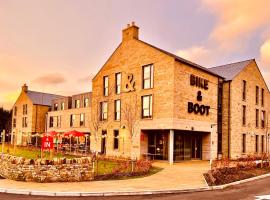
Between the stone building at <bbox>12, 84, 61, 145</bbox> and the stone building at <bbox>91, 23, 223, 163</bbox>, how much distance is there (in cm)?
3005

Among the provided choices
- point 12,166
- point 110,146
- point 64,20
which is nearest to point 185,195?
point 12,166

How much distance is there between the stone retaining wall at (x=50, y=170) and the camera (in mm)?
16672

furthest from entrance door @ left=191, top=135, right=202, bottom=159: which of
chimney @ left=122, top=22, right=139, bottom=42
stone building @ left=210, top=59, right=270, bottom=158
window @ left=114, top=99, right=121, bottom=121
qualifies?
chimney @ left=122, top=22, right=139, bottom=42

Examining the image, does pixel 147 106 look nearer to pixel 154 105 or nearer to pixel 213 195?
pixel 154 105

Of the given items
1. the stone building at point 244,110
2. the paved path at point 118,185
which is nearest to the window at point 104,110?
the stone building at point 244,110

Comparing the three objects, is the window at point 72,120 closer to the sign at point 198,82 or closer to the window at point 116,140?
the window at point 116,140

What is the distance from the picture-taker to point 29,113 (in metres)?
66.2

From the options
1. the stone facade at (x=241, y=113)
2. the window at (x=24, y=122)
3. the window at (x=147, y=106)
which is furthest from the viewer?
the window at (x=24, y=122)

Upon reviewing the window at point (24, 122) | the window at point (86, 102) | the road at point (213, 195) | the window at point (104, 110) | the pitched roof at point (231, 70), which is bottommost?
the road at point (213, 195)

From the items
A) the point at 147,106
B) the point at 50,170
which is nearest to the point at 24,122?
the point at 147,106

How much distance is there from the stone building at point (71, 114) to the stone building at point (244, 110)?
71.6 ft

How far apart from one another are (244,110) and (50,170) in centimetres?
2911

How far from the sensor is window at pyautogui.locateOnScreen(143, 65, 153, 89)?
3275cm

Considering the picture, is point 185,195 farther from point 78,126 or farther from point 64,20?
point 78,126
